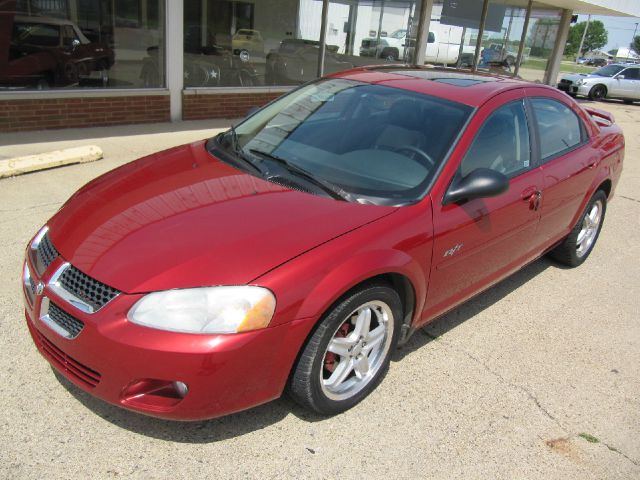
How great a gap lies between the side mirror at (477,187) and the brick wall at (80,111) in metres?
6.35

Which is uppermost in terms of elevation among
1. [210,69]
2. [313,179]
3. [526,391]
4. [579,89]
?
[313,179]

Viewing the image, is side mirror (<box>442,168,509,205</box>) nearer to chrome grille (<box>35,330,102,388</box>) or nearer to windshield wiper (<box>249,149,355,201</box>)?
windshield wiper (<box>249,149,355,201</box>)

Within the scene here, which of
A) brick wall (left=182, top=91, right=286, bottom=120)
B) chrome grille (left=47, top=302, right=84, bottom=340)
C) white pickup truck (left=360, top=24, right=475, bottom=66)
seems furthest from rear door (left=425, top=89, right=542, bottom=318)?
white pickup truck (left=360, top=24, right=475, bottom=66)

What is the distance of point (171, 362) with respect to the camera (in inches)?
84.7

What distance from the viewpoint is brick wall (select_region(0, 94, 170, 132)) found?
23.4 ft

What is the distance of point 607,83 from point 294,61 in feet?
50.2

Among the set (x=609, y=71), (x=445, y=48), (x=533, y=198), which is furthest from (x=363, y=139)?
(x=609, y=71)

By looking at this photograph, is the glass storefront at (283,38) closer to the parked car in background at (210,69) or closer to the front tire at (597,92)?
the parked car in background at (210,69)

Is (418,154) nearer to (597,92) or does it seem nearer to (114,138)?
(114,138)

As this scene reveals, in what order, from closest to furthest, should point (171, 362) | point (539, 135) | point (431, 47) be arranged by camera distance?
point (171, 362) → point (539, 135) → point (431, 47)

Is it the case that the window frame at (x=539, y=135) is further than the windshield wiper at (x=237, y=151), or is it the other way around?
the window frame at (x=539, y=135)

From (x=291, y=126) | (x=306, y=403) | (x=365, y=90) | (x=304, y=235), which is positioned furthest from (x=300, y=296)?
(x=365, y=90)

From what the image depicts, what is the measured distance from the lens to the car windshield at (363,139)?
3008 mm

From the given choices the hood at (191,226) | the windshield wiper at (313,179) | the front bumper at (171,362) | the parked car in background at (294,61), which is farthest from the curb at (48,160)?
the parked car in background at (294,61)
